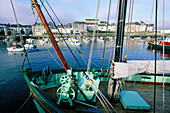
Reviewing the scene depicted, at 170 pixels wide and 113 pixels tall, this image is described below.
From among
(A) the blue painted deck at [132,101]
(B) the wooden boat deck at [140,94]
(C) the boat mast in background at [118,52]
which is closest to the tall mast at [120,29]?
(C) the boat mast in background at [118,52]

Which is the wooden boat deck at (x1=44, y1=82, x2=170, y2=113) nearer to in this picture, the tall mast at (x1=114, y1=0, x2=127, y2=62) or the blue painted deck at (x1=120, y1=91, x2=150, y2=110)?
the blue painted deck at (x1=120, y1=91, x2=150, y2=110)

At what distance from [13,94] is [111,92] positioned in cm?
1192

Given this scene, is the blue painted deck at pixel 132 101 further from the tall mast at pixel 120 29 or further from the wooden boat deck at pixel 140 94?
the tall mast at pixel 120 29

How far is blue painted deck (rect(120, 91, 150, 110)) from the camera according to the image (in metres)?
5.10

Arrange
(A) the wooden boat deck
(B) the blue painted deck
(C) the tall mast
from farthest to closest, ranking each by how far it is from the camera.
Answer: (A) the wooden boat deck, (C) the tall mast, (B) the blue painted deck

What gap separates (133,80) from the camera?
9047mm

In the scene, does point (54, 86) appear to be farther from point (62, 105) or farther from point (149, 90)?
point (149, 90)

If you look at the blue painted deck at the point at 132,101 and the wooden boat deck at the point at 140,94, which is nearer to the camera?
the blue painted deck at the point at 132,101

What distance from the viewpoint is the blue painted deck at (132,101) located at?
510cm

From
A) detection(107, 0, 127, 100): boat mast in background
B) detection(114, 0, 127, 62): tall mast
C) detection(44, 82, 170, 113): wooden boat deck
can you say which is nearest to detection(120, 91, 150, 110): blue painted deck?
detection(44, 82, 170, 113): wooden boat deck

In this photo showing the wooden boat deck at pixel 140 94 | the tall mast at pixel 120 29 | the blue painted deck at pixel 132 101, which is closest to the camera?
the blue painted deck at pixel 132 101

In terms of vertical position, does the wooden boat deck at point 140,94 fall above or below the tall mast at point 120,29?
below

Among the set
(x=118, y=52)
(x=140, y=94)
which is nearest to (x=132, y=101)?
(x=140, y=94)

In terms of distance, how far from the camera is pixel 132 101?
5.38 meters
